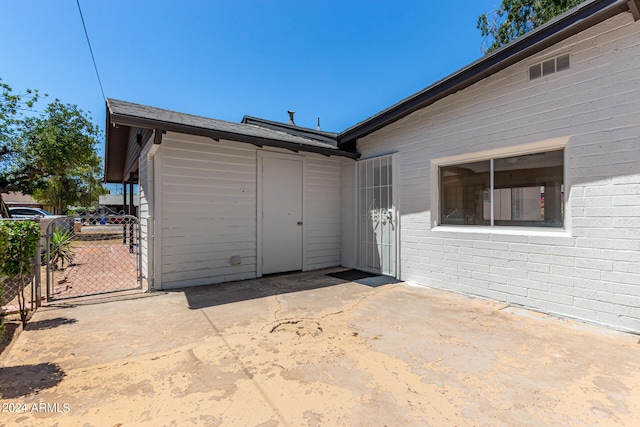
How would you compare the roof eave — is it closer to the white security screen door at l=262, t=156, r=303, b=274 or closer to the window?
the white security screen door at l=262, t=156, r=303, b=274

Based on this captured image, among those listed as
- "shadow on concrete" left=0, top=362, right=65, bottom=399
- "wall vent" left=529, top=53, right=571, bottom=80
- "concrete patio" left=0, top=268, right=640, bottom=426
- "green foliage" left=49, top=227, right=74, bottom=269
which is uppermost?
"wall vent" left=529, top=53, right=571, bottom=80

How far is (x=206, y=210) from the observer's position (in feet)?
16.7

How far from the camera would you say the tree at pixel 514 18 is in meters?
9.61

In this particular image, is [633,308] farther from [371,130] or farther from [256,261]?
[256,261]

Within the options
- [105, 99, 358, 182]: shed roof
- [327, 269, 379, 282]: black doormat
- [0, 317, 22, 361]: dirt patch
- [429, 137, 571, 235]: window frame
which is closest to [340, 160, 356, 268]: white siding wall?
[327, 269, 379, 282]: black doormat

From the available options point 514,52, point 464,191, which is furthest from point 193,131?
point 514,52

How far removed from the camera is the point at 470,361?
97.4 inches

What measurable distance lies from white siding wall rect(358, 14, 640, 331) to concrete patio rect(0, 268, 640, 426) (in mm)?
422

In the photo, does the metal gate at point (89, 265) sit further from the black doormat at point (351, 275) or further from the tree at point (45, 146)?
the tree at point (45, 146)

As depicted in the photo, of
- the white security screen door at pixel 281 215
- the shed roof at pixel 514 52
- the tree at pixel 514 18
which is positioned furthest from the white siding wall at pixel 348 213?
the tree at pixel 514 18

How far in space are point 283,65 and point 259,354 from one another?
10.6 meters

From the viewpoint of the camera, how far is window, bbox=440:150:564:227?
3.70m

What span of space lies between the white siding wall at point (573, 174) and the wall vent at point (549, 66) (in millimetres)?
61

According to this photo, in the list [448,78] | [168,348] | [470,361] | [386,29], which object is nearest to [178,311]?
[168,348]
